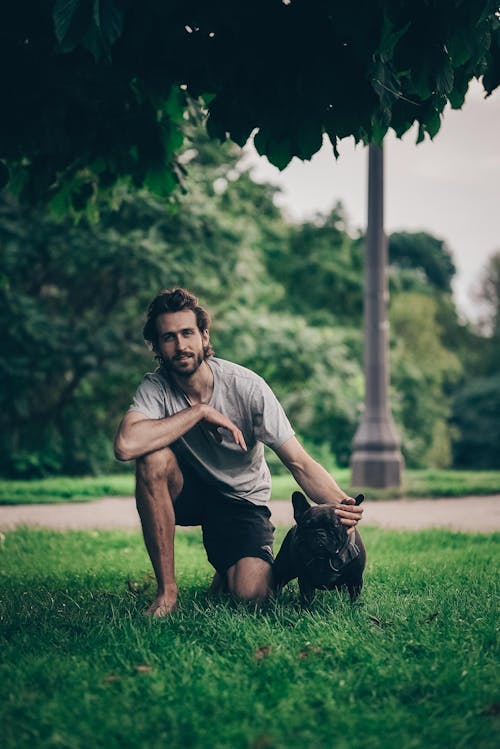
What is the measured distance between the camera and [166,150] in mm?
5418

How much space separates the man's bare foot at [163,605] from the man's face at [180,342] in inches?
44.1

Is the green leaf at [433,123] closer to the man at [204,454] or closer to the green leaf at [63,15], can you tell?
the man at [204,454]

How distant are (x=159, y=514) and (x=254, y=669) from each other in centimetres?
121

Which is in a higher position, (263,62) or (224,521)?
(263,62)

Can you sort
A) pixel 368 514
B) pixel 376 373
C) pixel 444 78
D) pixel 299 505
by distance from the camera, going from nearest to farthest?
pixel 444 78 → pixel 299 505 → pixel 368 514 → pixel 376 373

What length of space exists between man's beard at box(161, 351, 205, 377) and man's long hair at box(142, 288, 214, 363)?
147 mm

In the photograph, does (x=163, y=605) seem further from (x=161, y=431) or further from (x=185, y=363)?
(x=185, y=363)

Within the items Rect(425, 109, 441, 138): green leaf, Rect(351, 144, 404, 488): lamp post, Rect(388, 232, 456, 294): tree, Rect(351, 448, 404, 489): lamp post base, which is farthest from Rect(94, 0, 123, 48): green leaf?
Rect(388, 232, 456, 294): tree

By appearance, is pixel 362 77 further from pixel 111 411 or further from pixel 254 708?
pixel 111 411

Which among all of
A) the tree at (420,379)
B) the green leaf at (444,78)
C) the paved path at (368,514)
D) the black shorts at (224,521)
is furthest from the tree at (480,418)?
the green leaf at (444,78)

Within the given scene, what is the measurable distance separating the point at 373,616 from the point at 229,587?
82 centimetres

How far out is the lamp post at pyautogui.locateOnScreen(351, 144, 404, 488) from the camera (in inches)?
425

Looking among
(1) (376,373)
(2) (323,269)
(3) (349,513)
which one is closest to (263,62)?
(3) (349,513)

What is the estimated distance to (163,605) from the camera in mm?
4340
